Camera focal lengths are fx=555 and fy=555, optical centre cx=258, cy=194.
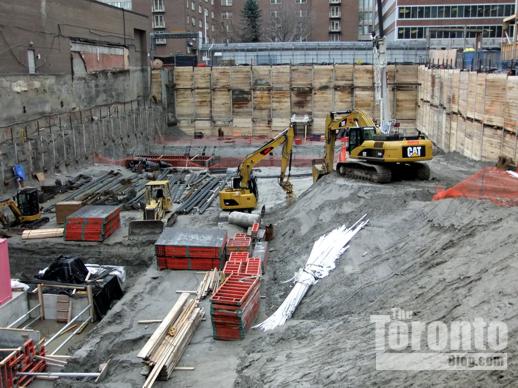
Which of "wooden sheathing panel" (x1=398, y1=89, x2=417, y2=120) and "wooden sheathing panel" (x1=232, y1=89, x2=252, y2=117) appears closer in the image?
"wooden sheathing panel" (x1=398, y1=89, x2=417, y2=120)

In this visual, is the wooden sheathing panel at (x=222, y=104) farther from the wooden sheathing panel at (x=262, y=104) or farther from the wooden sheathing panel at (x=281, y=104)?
the wooden sheathing panel at (x=281, y=104)

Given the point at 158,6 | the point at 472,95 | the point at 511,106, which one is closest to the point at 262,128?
the point at 472,95

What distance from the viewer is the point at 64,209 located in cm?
2366

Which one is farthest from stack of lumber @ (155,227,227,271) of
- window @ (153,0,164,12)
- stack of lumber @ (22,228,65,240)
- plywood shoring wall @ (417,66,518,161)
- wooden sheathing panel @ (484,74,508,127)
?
window @ (153,0,164,12)

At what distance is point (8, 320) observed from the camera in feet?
52.0

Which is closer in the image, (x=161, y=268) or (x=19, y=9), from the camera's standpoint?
(x=161, y=268)

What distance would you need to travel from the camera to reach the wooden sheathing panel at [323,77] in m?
46.7

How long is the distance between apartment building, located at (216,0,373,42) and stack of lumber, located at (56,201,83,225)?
6610cm

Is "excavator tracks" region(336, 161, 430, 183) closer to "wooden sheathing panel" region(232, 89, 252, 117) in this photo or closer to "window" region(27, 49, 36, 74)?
"window" region(27, 49, 36, 74)

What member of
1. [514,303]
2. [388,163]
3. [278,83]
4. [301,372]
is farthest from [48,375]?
[278,83]

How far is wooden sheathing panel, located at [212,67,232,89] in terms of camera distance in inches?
1877

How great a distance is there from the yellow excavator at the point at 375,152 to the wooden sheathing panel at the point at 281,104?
936 inches

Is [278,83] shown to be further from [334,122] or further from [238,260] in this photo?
[238,260]

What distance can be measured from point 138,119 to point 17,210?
2143 centimetres
